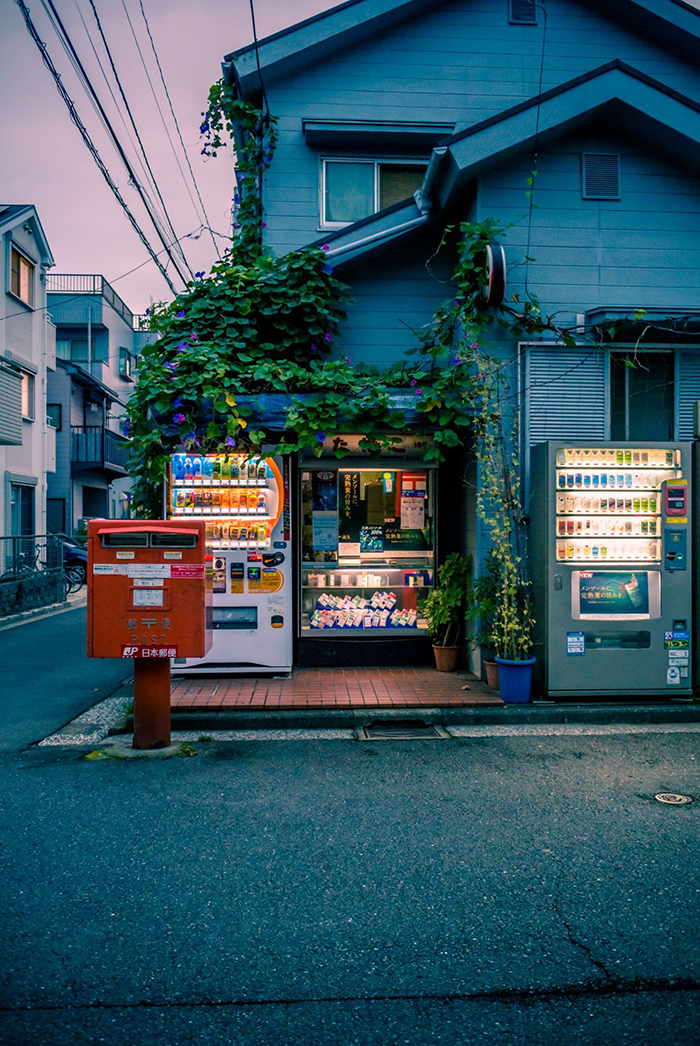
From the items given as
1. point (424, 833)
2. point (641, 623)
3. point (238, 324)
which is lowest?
point (424, 833)

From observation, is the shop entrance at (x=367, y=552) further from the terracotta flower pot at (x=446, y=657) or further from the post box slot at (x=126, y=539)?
the post box slot at (x=126, y=539)

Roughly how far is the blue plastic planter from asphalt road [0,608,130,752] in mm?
4299

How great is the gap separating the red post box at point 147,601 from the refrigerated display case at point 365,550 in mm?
3213

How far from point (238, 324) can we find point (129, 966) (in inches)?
276

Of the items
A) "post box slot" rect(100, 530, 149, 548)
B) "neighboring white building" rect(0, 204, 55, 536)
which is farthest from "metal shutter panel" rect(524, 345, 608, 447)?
"neighboring white building" rect(0, 204, 55, 536)

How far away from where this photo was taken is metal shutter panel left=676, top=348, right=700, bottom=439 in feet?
28.5

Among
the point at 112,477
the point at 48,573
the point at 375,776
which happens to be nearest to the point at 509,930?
the point at 375,776

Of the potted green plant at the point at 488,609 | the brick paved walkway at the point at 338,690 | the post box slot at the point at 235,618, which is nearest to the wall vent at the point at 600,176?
the potted green plant at the point at 488,609

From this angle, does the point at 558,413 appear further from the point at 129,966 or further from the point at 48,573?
the point at 48,573

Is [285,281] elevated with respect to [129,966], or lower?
elevated

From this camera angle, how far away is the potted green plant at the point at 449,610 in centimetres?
864

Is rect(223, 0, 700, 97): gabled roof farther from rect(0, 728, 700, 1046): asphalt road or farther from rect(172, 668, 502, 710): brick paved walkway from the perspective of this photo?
rect(0, 728, 700, 1046): asphalt road

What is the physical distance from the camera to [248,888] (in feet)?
12.6

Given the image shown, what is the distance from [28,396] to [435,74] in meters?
14.1
